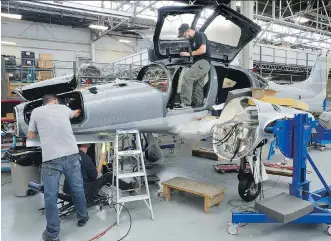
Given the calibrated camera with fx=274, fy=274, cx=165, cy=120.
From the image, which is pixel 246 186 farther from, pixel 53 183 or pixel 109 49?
pixel 109 49

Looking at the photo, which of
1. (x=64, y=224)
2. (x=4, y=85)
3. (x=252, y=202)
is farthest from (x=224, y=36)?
(x=4, y=85)

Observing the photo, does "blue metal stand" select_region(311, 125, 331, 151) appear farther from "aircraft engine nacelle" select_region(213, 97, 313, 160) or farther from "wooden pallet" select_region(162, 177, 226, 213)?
"wooden pallet" select_region(162, 177, 226, 213)

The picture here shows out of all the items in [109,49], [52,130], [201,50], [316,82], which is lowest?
[52,130]

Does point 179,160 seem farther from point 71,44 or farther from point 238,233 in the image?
point 71,44

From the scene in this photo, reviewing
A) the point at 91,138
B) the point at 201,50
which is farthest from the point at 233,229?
the point at 201,50

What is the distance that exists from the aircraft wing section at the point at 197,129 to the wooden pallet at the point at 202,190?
2.33 ft

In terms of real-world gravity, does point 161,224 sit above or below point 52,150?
below

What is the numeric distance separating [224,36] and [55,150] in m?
3.90

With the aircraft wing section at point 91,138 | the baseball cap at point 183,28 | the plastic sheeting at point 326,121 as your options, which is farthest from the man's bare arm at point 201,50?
the plastic sheeting at point 326,121

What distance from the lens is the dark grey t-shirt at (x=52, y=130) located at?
3029 mm

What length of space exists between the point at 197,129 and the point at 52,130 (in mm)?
1985

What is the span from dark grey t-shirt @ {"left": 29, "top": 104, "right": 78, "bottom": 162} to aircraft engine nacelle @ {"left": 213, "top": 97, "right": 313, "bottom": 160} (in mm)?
1912

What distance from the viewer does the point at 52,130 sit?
119 inches

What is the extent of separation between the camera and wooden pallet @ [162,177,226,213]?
146 inches
